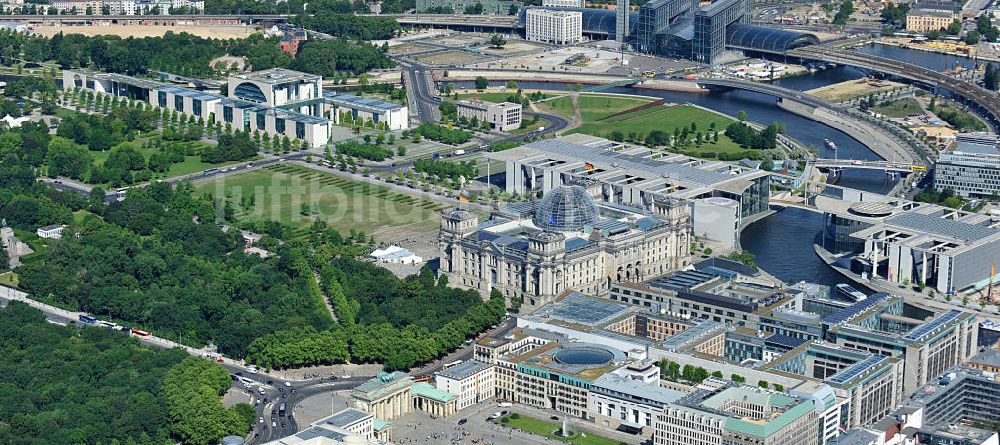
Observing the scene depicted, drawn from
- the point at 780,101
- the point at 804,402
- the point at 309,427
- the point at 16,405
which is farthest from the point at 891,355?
the point at 780,101

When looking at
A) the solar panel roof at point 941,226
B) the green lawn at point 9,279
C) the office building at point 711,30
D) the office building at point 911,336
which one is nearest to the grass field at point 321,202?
the green lawn at point 9,279

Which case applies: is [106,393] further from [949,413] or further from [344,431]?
[949,413]

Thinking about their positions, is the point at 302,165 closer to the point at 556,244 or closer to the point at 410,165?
the point at 410,165

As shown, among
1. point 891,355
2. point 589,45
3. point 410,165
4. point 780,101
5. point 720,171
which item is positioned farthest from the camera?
point 589,45

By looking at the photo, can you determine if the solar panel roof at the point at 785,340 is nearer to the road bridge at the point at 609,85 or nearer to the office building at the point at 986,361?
the office building at the point at 986,361

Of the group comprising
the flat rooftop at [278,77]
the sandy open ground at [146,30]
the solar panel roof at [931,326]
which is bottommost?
the solar panel roof at [931,326]

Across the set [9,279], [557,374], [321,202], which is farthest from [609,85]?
[557,374]
